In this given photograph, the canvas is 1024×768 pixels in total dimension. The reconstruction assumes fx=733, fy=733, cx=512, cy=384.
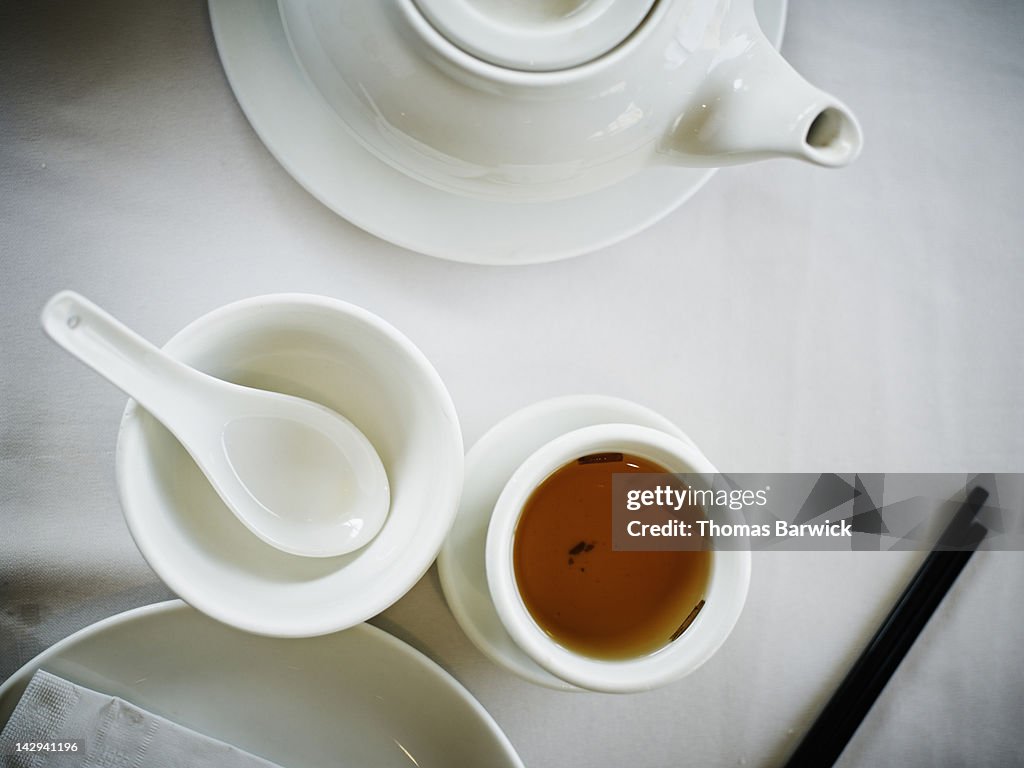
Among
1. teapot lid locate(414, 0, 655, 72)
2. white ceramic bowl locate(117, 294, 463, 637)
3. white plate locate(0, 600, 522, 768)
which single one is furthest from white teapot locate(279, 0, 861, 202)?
white plate locate(0, 600, 522, 768)

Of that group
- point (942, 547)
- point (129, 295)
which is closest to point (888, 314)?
point (942, 547)

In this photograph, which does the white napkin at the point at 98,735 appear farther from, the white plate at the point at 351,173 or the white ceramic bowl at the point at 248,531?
the white plate at the point at 351,173

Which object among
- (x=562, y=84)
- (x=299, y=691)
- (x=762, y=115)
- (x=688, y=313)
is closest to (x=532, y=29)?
(x=562, y=84)

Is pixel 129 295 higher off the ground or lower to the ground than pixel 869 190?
lower

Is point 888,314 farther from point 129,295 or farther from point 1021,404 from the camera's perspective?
point 129,295

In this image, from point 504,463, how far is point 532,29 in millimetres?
292

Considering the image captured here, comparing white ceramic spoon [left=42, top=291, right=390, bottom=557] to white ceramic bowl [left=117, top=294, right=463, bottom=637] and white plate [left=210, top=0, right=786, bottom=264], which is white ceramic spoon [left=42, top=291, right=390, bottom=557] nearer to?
white ceramic bowl [left=117, top=294, right=463, bottom=637]

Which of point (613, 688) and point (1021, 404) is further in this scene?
point (1021, 404)

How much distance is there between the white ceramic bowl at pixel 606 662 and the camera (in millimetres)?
448

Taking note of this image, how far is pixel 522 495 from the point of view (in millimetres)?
463

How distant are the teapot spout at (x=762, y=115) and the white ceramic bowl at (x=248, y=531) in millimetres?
220

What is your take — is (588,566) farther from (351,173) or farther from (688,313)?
(351,173)

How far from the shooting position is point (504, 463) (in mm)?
545

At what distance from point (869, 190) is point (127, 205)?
62cm
